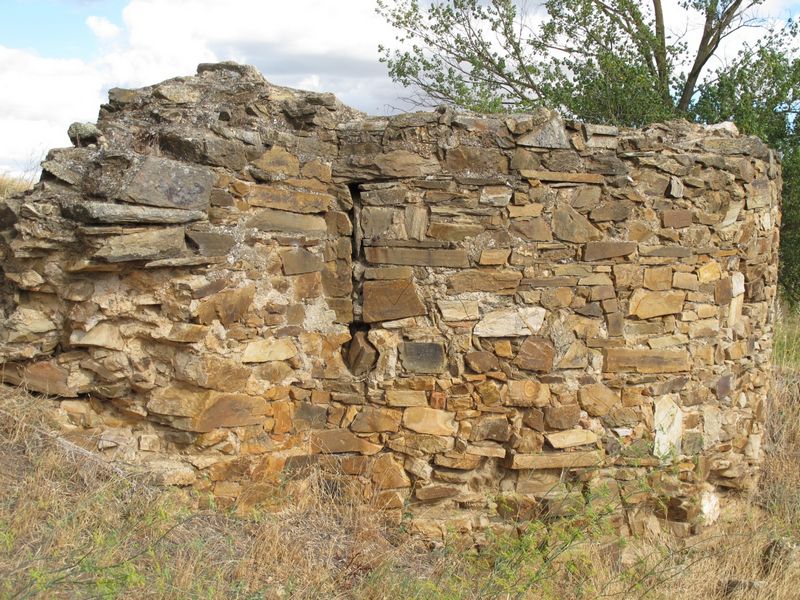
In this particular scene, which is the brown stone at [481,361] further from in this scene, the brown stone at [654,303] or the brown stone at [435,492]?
the brown stone at [654,303]

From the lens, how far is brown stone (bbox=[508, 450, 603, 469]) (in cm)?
427

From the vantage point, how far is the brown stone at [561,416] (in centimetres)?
431

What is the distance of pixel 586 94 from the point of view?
9500mm

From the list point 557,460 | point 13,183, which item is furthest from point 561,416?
point 13,183

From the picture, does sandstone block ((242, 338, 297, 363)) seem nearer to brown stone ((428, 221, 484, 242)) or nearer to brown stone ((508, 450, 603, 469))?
brown stone ((428, 221, 484, 242))

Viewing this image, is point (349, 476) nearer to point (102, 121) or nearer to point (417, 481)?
point (417, 481)

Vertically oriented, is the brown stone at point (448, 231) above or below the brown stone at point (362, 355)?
above

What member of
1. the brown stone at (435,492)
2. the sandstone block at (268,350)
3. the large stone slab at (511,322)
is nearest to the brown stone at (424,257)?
the large stone slab at (511,322)

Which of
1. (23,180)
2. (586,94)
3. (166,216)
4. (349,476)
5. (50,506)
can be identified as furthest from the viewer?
(586,94)

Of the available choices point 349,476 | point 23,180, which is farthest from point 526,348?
point 23,180

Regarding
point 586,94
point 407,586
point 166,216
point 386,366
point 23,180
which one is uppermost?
point 586,94

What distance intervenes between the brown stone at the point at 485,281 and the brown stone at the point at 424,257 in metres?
0.07

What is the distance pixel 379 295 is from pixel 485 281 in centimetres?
56

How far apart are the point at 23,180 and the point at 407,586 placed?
5.10m
